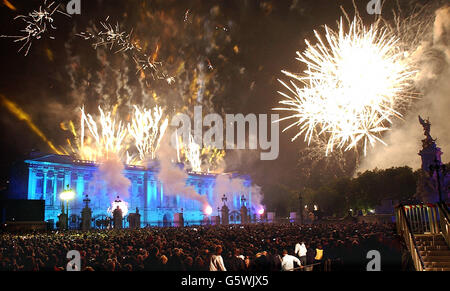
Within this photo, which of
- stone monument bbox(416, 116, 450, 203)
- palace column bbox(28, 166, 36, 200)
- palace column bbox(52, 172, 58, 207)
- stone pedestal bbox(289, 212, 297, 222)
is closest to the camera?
stone monument bbox(416, 116, 450, 203)

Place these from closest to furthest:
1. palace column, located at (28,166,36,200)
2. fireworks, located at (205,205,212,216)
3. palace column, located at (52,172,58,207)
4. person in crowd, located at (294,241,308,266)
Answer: person in crowd, located at (294,241,308,266) → palace column, located at (28,166,36,200) → palace column, located at (52,172,58,207) → fireworks, located at (205,205,212,216)

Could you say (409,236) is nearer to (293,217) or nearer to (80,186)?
(293,217)

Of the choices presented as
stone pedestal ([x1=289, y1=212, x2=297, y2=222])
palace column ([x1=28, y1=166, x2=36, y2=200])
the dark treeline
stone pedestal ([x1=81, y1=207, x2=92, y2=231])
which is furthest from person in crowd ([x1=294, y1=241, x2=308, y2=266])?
palace column ([x1=28, y1=166, x2=36, y2=200])

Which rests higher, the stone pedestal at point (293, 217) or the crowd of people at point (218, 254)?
the crowd of people at point (218, 254)

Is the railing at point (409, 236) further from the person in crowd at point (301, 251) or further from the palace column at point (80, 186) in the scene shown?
the palace column at point (80, 186)

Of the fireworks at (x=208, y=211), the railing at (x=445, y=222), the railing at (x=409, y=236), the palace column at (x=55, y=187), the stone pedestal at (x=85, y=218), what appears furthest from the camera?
the fireworks at (x=208, y=211)

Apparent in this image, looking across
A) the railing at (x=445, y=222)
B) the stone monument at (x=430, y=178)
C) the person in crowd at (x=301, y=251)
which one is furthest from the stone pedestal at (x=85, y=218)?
the railing at (x=445, y=222)

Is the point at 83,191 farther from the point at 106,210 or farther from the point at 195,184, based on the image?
the point at 195,184

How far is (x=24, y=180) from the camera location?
77062 mm

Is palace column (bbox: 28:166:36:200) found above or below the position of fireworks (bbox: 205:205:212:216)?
above

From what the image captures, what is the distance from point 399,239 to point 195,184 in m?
89.6

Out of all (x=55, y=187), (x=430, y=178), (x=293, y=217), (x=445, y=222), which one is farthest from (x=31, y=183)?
(x=445, y=222)

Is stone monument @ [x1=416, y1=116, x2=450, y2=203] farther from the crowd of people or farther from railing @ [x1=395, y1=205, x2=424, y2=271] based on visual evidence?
railing @ [x1=395, y1=205, x2=424, y2=271]
